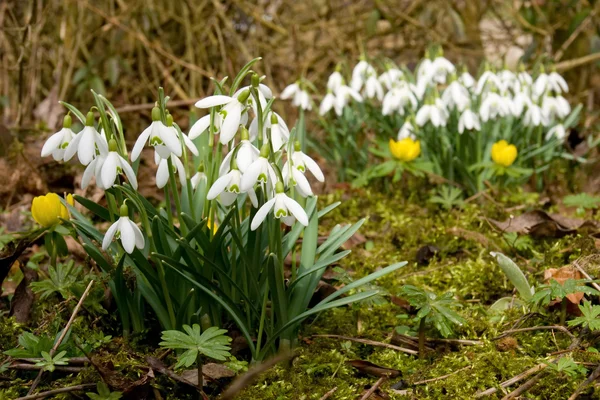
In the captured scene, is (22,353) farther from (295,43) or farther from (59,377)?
(295,43)

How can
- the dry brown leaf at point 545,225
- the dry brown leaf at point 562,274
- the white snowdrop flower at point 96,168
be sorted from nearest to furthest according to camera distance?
the white snowdrop flower at point 96,168 → the dry brown leaf at point 562,274 → the dry brown leaf at point 545,225

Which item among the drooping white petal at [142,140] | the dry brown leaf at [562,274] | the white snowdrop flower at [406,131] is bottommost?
the dry brown leaf at [562,274]

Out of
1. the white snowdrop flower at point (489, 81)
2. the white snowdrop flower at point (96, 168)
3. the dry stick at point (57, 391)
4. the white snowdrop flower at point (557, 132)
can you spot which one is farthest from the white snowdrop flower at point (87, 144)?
the white snowdrop flower at point (557, 132)

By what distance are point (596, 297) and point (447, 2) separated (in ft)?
10.0

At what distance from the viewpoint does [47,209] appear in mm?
1743

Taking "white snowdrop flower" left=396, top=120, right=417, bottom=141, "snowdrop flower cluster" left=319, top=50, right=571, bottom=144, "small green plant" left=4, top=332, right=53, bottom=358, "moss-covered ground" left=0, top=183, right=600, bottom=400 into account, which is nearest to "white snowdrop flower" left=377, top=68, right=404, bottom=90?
"snowdrop flower cluster" left=319, top=50, right=571, bottom=144

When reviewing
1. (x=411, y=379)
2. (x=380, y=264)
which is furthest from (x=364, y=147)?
(x=411, y=379)

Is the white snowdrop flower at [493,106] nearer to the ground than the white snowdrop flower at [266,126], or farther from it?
nearer to the ground

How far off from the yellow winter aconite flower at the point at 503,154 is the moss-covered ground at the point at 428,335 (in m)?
0.35

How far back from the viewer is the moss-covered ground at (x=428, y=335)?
1517mm

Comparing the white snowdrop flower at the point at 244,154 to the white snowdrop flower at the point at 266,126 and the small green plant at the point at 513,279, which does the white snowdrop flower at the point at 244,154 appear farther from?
the small green plant at the point at 513,279

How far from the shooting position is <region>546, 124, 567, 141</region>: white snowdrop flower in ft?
9.64

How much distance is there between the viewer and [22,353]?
4.60 ft

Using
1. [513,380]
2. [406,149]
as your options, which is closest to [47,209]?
[513,380]
